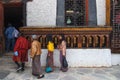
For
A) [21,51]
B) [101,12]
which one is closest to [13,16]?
[101,12]

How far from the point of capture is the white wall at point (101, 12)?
42.7 ft

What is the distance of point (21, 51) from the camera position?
37.1 ft

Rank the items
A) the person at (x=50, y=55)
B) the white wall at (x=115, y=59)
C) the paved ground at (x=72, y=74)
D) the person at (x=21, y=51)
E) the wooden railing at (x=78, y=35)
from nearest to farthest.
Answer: the paved ground at (x=72, y=74) → the person at (x=21, y=51) → the person at (x=50, y=55) → the wooden railing at (x=78, y=35) → the white wall at (x=115, y=59)

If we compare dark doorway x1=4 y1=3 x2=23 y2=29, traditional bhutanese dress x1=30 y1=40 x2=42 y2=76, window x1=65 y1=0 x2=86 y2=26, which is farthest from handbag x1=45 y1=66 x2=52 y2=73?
dark doorway x1=4 y1=3 x2=23 y2=29

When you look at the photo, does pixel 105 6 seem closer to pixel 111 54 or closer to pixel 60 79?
pixel 111 54

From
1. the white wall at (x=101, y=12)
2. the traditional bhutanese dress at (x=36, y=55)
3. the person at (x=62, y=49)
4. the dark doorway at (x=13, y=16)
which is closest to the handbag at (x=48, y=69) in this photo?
the person at (x=62, y=49)

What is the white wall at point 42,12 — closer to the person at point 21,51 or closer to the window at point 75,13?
the window at point 75,13

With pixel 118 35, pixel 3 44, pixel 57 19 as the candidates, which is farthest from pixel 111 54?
pixel 3 44

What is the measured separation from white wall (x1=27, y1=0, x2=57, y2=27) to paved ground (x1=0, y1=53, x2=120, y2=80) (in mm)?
2443

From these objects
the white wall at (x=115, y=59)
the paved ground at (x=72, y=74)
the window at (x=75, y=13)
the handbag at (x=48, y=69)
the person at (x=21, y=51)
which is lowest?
the paved ground at (x=72, y=74)

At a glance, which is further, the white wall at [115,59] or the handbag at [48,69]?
the white wall at [115,59]

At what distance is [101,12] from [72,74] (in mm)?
3582

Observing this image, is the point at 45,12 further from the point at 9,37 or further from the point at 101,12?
the point at 9,37

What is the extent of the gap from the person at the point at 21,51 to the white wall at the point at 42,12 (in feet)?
6.48
